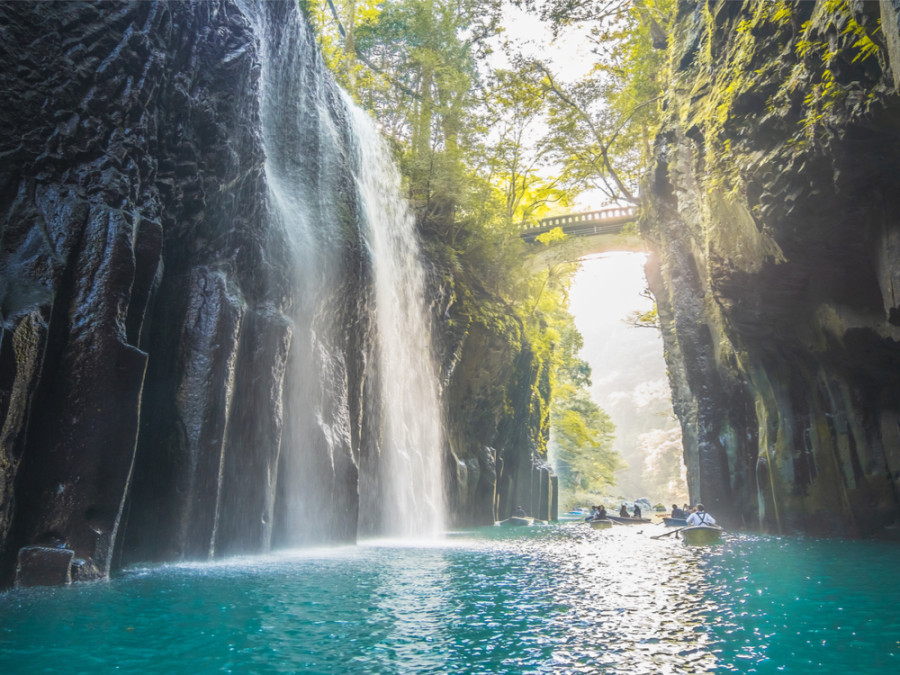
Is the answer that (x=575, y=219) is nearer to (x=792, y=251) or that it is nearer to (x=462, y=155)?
(x=462, y=155)

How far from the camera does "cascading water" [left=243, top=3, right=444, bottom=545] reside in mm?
12828

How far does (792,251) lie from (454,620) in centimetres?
1070

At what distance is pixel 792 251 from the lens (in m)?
12.5

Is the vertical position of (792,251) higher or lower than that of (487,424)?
higher

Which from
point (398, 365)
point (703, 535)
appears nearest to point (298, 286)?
point (398, 365)

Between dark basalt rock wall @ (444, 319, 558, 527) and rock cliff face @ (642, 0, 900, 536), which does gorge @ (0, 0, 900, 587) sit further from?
dark basalt rock wall @ (444, 319, 558, 527)

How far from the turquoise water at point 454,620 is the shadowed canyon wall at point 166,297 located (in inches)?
43.8

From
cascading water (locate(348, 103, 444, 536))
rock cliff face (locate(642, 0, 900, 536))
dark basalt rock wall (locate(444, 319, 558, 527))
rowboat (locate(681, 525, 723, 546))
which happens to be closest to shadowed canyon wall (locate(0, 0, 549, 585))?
cascading water (locate(348, 103, 444, 536))

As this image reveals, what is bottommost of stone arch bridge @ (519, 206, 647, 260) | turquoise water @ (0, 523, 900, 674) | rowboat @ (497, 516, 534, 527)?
rowboat @ (497, 516, 534, 527)

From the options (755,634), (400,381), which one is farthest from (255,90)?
(755,634)

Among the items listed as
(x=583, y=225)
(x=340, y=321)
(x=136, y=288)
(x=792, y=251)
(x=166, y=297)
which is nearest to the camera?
(x=136, y=288)

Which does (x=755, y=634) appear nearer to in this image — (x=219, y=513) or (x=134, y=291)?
(x=219, y=513)

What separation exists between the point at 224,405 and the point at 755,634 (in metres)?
7.80

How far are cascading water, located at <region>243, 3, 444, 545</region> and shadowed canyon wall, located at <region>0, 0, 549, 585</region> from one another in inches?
2.7
